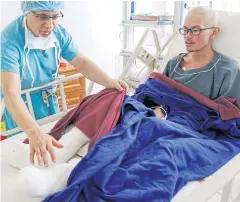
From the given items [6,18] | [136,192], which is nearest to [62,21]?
[6,18]

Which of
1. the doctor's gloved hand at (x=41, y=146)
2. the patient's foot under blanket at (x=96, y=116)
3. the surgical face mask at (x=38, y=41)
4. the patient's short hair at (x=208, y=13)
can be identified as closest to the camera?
the doctor's gloved hand at (x=41, y=146)

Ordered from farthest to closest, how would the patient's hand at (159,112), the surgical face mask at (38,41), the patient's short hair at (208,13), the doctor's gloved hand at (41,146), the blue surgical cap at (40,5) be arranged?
the patient's short hair at (208,13) → the patient's hand at (159,112) → the surgical face mask at (38,41) → the blue surgical cap at (40,5) → the doctor's gloved hand at (41,146)

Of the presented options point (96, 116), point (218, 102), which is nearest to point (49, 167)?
point (96, 116)

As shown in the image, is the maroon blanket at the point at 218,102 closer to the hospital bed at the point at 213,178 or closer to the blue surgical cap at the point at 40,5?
the hospital bed at the point at 213,178

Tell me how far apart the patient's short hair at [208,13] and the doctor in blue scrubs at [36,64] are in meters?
0.65

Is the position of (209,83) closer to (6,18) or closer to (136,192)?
(136,192)

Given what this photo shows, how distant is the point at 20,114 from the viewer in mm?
1108

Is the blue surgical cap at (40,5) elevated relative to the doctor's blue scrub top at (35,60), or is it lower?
elevated

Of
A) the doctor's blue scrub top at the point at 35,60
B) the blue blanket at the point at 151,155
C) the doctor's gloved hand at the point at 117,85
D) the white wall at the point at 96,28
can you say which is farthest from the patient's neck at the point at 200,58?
the white wall at the point at 96,28

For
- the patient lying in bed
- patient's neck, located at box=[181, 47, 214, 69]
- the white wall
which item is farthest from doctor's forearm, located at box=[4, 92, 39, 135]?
the white wall

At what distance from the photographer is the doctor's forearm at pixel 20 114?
41.0 inches

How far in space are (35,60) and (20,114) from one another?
59cm

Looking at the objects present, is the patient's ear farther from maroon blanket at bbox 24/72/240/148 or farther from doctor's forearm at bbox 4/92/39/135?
doctor's forearm at bbox 4/92/39/135

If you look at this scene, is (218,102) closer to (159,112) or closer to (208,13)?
Answer: (159,112)
